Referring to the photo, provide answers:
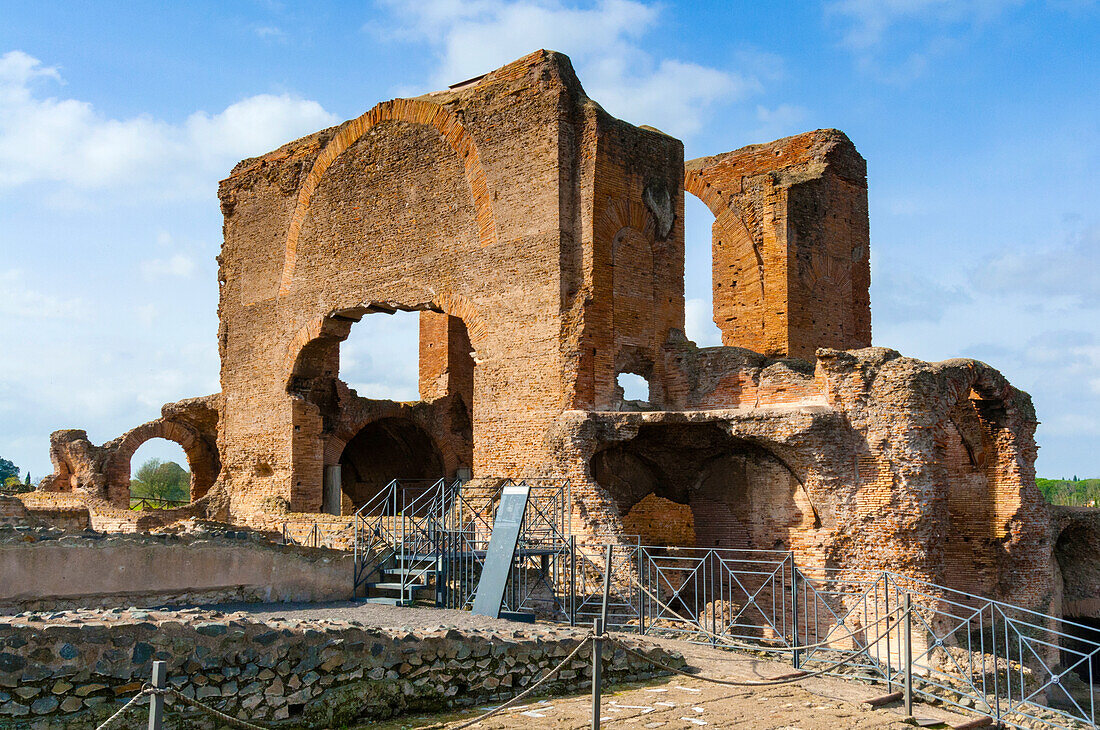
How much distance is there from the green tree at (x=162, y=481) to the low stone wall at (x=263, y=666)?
121 feet

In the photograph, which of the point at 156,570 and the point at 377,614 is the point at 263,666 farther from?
the point at 156,570

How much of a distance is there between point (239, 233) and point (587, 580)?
1050cm

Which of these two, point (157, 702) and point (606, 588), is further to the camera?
point (606, 588)

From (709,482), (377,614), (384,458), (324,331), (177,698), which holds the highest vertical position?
(324,331)

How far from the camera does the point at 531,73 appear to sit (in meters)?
14.0

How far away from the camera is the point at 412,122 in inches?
618

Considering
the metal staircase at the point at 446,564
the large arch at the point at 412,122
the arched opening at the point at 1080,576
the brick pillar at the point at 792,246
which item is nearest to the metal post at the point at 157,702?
the metal staircase at the point at 446,564

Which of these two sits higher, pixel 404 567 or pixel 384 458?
pixel 384 458

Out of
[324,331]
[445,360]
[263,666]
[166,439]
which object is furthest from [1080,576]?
[166,439]

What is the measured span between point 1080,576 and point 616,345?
332 inches

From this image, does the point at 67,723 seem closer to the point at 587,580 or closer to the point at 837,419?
the point at 587,580

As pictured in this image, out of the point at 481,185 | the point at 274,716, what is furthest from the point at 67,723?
the point at 481,185

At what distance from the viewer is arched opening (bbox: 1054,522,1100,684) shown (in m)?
15.6

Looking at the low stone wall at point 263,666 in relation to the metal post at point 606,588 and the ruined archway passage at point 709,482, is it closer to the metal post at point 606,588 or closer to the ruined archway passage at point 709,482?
the metal post at point 606,588
